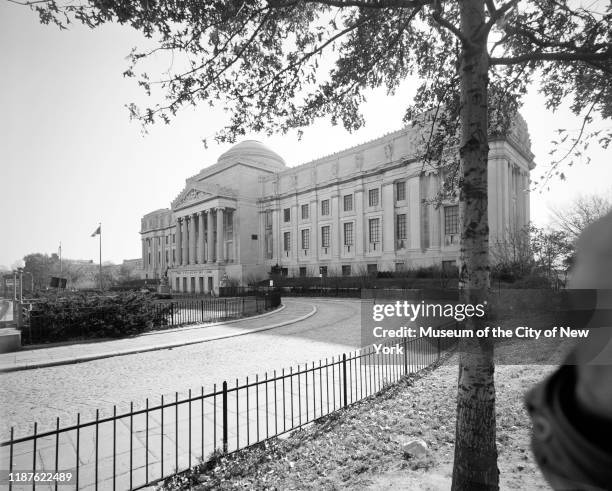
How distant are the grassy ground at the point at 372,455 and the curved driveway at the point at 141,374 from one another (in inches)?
136

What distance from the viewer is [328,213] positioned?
51969mm

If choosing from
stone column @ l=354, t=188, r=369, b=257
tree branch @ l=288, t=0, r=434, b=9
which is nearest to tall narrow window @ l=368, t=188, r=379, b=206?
stone column @ l=354, t=188, r=369, b=257

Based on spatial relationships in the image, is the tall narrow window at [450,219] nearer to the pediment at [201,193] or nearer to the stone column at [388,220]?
the stone column at [388,220]

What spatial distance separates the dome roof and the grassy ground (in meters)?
59.7

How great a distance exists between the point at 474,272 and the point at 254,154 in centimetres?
6416

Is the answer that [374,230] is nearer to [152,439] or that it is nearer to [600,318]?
[152,439]

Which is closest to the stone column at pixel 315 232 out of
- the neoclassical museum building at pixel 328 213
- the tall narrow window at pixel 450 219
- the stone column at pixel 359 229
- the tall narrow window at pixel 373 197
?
the neoclassical museum building at pixel 328 213

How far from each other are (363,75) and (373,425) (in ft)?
19.4

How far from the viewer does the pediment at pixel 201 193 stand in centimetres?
5634

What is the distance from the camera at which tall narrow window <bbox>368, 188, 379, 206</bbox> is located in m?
45.9

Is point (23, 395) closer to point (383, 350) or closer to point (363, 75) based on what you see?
point (383, 350)

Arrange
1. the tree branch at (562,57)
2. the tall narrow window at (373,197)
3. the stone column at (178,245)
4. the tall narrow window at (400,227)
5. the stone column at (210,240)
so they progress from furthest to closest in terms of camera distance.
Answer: the stone column at (178,245)
the stone column at (210,240)
the tall narrow window at (373,197)
the tall narrow window at (400,227)
the tree branch at (562,57)

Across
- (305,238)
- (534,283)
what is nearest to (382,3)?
(534,283)

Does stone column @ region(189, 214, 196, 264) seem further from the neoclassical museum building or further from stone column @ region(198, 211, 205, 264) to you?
stone column @ region(198, 211, 205, 264)
